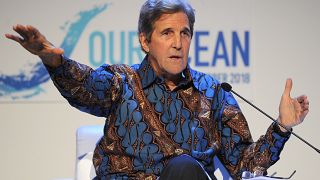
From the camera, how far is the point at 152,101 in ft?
6.91

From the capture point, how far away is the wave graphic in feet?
11.2

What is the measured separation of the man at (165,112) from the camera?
2023mm

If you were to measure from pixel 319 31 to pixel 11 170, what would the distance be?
1.92m

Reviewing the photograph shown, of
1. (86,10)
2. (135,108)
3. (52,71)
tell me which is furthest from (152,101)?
(86,10)

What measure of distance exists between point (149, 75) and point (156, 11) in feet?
0.74

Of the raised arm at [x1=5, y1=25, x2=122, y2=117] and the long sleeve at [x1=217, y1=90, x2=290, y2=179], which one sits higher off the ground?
the raised arm at [x1=5, y1=25, x2=122, y2=117]

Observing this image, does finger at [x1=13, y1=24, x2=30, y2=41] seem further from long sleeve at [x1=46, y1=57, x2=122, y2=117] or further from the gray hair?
the gray hair

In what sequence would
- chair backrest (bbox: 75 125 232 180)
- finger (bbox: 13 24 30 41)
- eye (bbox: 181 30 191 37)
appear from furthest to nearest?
1. chair backrest (bbox: 75 125 232 180)
2. eye (bbox: 181 30 191 37)
3. finger (bbox: 13 24 30 41)

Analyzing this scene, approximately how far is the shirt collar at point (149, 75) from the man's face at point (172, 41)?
2.1 inches

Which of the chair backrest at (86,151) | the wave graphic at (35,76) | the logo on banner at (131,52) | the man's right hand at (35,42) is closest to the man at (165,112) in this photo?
the man's right hand at (35,42)

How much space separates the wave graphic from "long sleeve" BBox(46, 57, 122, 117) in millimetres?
1324

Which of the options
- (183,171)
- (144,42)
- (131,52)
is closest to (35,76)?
(131,52)

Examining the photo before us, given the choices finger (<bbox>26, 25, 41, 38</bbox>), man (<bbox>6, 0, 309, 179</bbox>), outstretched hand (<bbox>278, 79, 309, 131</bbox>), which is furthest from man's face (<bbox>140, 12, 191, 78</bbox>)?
finger (<bbox>26, 25, 41, 38</bbox>)

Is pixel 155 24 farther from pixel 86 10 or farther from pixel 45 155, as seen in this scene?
pixel 45 155
